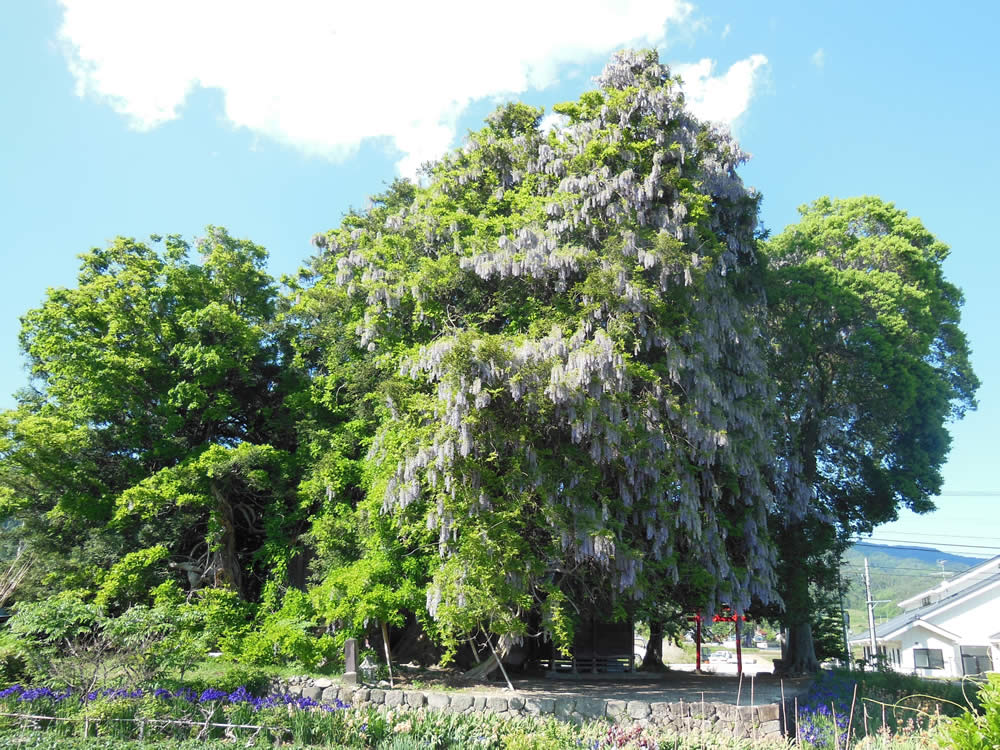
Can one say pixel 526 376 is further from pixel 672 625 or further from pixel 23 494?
pixel 23 494

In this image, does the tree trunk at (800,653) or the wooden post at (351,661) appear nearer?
the wooden post at (351,661)

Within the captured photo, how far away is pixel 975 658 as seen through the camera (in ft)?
77.5

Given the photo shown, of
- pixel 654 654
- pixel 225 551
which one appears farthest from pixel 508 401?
pixel 654 654

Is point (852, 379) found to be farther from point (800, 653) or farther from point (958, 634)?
point (958, 634)

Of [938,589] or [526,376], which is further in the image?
[938,589]

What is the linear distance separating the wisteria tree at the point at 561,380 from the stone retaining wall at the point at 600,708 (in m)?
1.08

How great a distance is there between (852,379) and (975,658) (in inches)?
512

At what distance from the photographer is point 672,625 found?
19.7m

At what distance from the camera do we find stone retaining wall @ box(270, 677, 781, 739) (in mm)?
10328

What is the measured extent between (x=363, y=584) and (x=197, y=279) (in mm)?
10342

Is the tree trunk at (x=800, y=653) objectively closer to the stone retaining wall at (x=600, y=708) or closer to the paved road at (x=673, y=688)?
the paved road at (x=673, y=688)

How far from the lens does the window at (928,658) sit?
2528cm

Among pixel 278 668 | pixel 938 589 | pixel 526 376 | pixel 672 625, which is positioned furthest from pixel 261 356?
pixel 938 589

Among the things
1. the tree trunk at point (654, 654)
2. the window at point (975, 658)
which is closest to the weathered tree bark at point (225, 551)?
the tree trunk at point (654, 654)
